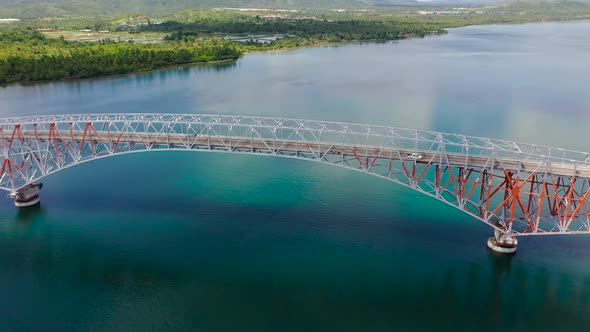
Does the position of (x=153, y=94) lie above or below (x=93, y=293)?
above

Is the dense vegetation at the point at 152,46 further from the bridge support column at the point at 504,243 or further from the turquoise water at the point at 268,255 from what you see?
the bridge support column at the point at 504,243

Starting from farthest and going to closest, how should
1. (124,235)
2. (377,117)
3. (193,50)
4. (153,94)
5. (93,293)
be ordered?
1. (193,50)
2. (153,94)
3. (377,117)
4. (124,235)
5. (93,293)

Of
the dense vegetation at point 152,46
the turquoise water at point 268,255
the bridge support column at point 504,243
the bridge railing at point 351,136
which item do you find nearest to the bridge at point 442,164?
the bridge support column at point 504,243

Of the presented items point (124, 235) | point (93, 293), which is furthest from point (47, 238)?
point (93, 293)

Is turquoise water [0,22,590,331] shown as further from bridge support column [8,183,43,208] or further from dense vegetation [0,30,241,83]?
dense vegetation [0,30,241,83]

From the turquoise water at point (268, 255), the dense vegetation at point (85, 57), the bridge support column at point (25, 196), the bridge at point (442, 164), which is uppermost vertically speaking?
the dense vegetation at point (85, 57)

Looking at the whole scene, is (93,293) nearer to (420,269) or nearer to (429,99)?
(420,269)
